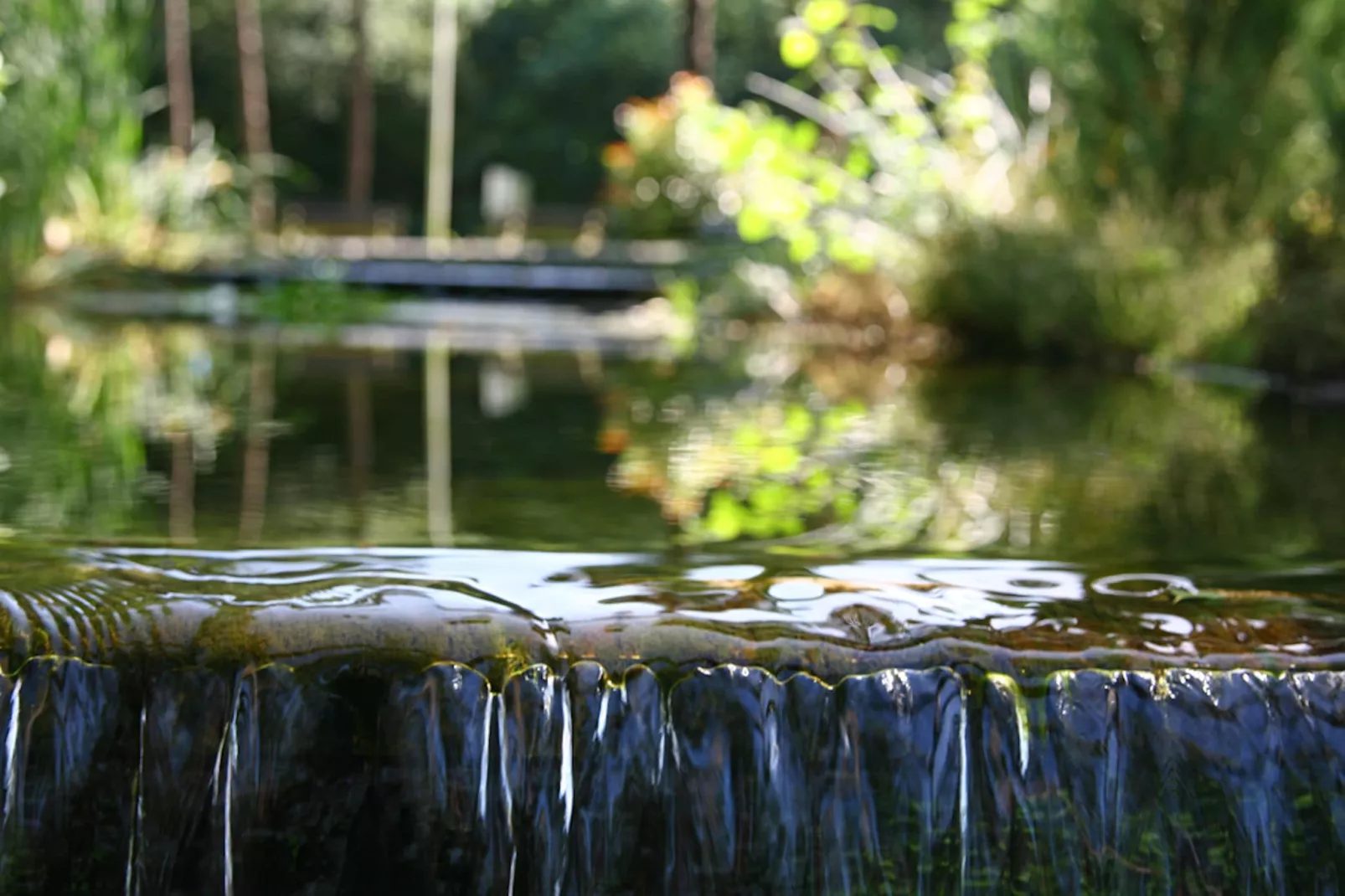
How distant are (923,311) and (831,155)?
1355 mm

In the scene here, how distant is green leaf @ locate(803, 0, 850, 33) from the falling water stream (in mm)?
5312

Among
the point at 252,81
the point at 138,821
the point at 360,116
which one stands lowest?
the point at 138,821

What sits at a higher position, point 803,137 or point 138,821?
point 803,137

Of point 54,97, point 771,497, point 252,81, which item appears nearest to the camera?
point 771,497

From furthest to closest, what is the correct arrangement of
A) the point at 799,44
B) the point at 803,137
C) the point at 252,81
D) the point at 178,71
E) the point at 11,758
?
the point at 252,81
the point at 178,71
the point at 799,44
the point at 803,137
the point at 11,758

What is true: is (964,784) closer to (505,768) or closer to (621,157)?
(505,768)

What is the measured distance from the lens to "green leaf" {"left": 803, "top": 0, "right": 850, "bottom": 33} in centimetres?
653

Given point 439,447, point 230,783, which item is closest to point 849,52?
point 439,447

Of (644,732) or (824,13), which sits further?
(824,13)

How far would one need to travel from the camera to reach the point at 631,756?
157 centimetres

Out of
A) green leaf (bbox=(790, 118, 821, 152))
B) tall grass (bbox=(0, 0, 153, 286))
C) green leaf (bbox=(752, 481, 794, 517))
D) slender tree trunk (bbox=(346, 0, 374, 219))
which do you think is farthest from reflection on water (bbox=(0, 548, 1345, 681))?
slender tree trunk (bbox=(346, 0, 374, 219))

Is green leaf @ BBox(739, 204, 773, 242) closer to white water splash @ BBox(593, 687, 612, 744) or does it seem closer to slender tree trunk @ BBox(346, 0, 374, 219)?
white water splash @ BBox(593, 687, 612, 744)

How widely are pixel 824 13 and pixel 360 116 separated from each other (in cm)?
1649

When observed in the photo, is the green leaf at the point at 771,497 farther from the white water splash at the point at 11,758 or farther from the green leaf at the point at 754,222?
the green leaf at the point at 754,222
